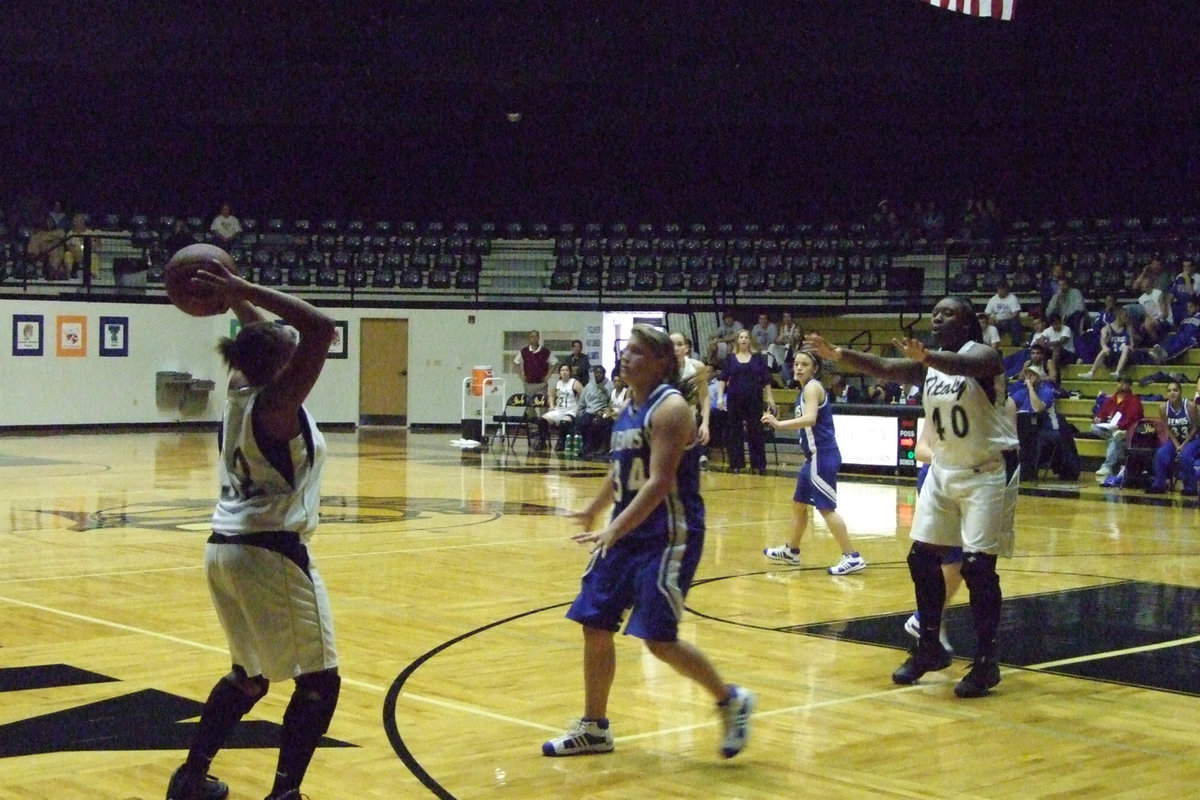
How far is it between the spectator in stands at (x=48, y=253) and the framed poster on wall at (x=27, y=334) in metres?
1.15

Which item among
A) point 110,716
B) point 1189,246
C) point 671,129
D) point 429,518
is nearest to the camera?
point 110,716

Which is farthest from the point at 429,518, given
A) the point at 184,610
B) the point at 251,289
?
the point at 251,289

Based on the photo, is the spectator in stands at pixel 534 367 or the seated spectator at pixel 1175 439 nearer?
the seated spectator at pixel 1175 439

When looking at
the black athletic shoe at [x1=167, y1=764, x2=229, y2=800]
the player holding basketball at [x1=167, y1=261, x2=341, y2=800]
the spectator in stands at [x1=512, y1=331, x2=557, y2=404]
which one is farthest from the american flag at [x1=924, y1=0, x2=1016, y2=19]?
the black athletic shoe at [x1=167, y1=764, x2=229, y2=800]

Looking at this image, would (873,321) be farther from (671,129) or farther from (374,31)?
(374,31)

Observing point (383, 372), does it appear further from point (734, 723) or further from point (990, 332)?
point (734, 723)

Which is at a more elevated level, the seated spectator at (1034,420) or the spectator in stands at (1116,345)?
the spectator in stands at (1116,345)

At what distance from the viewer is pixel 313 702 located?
178 inches

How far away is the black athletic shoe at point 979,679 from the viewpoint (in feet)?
21.9

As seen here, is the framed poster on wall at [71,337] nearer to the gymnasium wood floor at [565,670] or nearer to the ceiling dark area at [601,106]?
the ceiling dark area at [601,106]

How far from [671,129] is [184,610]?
79.9ft

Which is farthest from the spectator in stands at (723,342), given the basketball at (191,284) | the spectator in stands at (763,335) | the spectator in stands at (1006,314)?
the basketball at (191,284)

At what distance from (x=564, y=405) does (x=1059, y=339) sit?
7.46m

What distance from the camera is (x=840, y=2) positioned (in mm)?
27688
